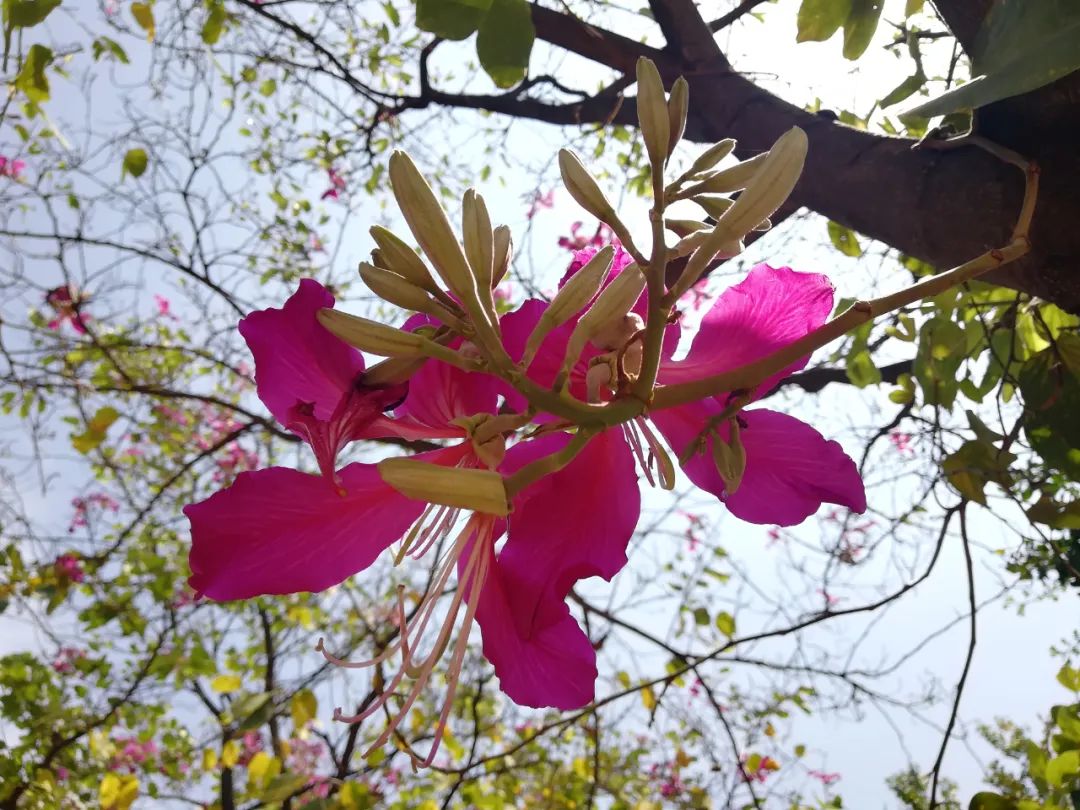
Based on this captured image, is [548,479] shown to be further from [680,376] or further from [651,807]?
[651,807]

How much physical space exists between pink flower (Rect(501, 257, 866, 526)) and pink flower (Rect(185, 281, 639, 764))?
0.05 meters

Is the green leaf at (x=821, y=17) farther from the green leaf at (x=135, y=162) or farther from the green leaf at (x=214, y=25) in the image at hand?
the green leaf at (x=135, y=162)

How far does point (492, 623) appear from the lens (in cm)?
59

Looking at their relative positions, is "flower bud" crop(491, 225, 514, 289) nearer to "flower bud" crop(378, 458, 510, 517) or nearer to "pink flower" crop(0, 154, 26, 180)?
"flower bud" crop(378, 458, 510, 517)

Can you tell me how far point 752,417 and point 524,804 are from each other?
3672 millimetres

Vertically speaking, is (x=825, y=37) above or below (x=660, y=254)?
above

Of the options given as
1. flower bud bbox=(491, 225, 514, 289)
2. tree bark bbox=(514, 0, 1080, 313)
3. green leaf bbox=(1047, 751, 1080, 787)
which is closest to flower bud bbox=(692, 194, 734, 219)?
flower bud bbox=(491, 225, 514, 289)

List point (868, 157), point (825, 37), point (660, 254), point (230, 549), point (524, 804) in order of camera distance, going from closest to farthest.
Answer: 1. point (660, 254)
2. point (230, 549)
3. point (825, 37)
4. point (868, 157)
5. point (524, 804)

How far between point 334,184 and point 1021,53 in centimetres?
329

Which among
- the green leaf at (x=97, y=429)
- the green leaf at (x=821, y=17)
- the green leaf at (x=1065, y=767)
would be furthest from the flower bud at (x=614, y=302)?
the green leaf at (x=97, y=429)

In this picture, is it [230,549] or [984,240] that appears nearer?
[230,549]

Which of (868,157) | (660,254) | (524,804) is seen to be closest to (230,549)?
(660,254)

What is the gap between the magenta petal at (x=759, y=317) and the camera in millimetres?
553

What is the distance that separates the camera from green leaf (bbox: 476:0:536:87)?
0.82 meters
